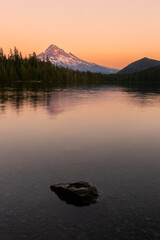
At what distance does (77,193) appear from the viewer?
9.25 metres

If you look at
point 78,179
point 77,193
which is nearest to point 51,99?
point 78,179

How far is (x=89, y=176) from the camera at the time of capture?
11.5 m

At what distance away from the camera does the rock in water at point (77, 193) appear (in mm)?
9172

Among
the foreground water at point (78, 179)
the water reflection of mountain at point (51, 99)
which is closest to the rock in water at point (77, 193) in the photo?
the foreground water at point (78, 179)

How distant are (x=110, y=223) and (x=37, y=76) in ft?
615

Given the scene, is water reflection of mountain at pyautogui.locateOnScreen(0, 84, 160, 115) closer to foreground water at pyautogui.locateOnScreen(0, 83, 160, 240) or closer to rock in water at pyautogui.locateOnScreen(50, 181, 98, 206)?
foreground water at pyautogui.locateOnScreen(0, 83, 160, 240)

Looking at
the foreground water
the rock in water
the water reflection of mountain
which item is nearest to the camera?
the foreground water

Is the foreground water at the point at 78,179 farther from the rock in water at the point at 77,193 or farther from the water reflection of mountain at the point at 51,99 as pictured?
the water reflection of mountain at the point at 51,99

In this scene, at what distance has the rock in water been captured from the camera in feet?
30.1

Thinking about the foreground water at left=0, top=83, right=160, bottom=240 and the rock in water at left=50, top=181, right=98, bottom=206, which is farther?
the rock in water at left=50, top=181, right=98, bottom=206

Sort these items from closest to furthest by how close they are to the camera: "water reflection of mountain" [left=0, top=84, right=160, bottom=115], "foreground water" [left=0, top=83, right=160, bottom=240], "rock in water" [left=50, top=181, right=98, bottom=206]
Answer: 1. "foreground water" [left=0, top=83, right=160, bottom=240]
2. "rock in water" [left=50, top=181, right=98, bottom=206]
3. "water reflection of mountain" [left=0, top=84, right=160, bottom=115]

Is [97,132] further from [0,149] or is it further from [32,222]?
[32,222]

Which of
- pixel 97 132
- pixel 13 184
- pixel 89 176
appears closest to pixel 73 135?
pixel 97 132

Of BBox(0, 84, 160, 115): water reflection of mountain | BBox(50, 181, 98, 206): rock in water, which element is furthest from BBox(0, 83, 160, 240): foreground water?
BBox(0, 84, 160, 115): water reflection of mountain
